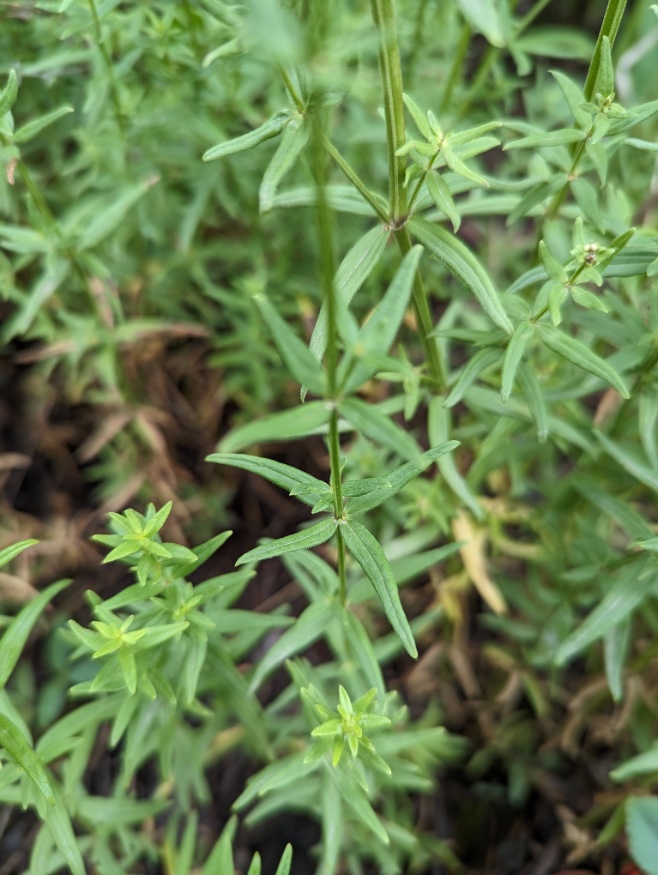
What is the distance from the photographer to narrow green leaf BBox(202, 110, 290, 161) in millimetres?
1284

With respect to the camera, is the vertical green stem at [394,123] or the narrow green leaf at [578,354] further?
the narrow green leaf at [578,354]

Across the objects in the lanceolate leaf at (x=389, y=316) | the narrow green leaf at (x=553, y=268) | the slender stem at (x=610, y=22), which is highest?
the slender stem at (x=610, y=22)

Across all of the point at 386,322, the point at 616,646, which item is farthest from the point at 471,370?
the point at 616,646

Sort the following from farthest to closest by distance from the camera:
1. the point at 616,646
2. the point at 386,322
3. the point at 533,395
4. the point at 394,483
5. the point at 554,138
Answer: the point at 616,646 < the point at 533,395 < the point at 554,138 < the point at 394,483 < the point at 386,322

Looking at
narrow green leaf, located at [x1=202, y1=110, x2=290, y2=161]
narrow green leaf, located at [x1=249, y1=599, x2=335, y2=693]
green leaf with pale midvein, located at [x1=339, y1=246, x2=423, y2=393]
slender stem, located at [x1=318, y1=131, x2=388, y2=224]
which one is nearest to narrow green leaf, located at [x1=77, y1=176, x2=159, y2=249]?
narrow green leaf, located at [x1=202, y1=110, x2=290, y2=161]

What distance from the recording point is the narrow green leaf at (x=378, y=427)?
0.99 metres

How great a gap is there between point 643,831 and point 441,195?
1.61 metres

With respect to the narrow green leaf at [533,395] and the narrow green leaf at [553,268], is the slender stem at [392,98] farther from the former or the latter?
the narrow green leaf at [533,395]

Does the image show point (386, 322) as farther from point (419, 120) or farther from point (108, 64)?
point (108, 64)

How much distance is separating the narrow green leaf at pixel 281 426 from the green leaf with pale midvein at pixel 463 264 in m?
0.47

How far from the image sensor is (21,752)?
137 centimetres

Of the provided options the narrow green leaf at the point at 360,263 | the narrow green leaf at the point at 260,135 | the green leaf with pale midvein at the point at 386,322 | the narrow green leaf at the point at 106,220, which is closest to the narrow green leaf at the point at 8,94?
the narrow green leaf at the point at 106,220

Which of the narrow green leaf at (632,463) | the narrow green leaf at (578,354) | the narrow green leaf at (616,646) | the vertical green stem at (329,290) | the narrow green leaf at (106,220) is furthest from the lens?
the narrow green leaf at (106,220)

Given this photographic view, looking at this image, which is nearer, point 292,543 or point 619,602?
point 292,543
